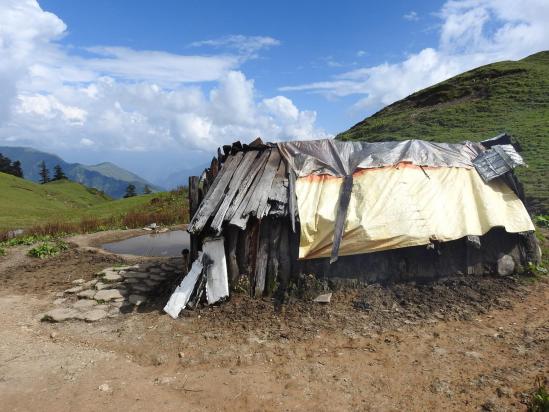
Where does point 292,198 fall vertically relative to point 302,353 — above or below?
above

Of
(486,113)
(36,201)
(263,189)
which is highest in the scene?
(486,113)

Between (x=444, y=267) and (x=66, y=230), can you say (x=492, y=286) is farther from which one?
(x=66, y=230)

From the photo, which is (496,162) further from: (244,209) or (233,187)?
(233,187)

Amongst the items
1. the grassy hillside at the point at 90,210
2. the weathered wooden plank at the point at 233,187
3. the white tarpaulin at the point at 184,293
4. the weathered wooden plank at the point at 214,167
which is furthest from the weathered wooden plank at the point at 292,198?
the grassy hillside at the point at 90,210

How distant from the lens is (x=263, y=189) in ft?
27.0

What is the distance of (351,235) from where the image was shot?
7.77 metres

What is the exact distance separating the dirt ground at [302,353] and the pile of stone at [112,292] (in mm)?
326

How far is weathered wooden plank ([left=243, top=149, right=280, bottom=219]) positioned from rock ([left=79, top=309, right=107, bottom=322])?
364 centimetres

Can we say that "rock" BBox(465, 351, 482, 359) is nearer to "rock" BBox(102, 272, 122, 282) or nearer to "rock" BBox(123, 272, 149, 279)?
"rock" BBox(123, 272, 149, 279)

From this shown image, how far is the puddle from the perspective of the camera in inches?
535

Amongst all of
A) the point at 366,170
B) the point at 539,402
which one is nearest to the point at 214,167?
the point at 366,170

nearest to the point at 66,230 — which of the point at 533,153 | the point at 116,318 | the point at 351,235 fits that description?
the point at 116,318

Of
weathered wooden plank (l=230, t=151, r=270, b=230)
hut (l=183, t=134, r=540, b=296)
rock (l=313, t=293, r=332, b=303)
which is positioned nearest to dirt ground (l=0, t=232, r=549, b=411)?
rock (l=313, t=293, r=332, b=303)

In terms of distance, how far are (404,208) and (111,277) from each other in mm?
7457
